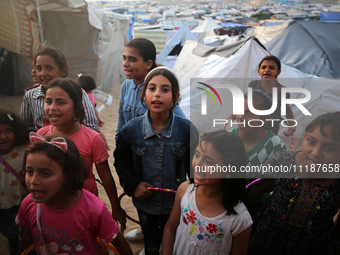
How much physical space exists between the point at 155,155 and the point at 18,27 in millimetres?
5276

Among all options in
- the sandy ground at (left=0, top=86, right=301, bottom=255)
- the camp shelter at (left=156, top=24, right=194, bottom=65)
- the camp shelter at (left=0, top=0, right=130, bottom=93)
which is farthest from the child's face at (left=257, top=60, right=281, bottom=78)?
the camp shelter at (left=156, top=24, right=194, bottom=65)

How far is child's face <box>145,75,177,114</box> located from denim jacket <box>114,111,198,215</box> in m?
0.10

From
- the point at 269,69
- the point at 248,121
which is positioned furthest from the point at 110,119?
the point at 248,121

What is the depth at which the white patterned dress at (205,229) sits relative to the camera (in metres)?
1.40

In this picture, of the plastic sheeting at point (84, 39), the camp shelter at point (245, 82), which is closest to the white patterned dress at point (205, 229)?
the camp shelter at point (245, 82)

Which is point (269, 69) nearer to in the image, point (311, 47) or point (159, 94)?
point (159, 94)

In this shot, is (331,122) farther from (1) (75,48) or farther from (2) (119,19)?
(2) (119,19)

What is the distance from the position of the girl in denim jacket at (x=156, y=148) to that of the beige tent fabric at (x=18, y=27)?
15.9 feet

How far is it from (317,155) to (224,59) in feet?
17.8

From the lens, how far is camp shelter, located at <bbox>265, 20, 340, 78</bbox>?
773cm

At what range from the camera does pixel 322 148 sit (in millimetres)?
1387

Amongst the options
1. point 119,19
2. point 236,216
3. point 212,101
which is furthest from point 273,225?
point 119,19

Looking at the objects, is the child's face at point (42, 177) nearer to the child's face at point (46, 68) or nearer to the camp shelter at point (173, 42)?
the child's face at point (46, 68)

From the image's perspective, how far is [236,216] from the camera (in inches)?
55.4
